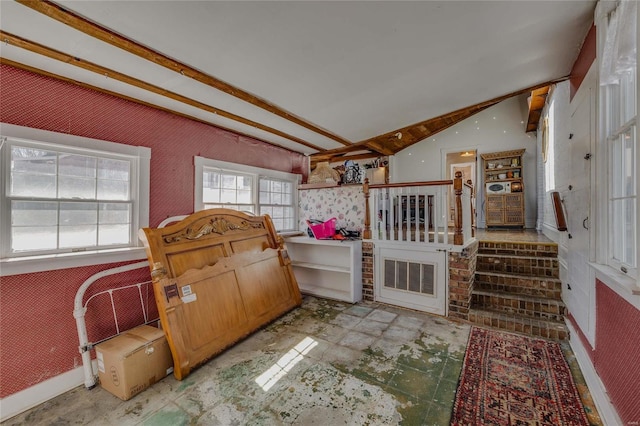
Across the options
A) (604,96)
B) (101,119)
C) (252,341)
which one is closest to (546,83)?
(604,96)

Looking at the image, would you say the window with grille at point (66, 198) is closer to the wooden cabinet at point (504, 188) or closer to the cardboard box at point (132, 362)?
the cardboard box at point (132, 362)

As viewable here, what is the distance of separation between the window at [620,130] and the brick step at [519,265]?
1963mm

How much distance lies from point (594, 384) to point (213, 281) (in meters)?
3.27

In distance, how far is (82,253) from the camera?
236cm

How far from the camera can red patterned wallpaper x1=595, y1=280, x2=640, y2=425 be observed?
1396mm

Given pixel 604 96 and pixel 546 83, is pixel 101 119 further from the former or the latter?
pixel 546 83

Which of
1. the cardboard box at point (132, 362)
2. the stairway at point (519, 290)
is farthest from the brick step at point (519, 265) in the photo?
A: the cardboard box at point (132, 362)

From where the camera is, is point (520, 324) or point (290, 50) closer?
point (290, 50)

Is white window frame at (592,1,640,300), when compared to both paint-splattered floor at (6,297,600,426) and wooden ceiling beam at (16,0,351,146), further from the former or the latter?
wooden ceiling beam at (16,0,351,146)

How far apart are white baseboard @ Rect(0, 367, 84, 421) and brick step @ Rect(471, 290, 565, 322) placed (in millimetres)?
4234

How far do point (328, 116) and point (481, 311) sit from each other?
312 centimetres

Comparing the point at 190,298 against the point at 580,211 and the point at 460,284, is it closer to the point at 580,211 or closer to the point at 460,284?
the point at 460,284

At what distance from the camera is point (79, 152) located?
2.39 m

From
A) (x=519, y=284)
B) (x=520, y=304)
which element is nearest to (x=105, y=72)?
(x=520, y=304)
